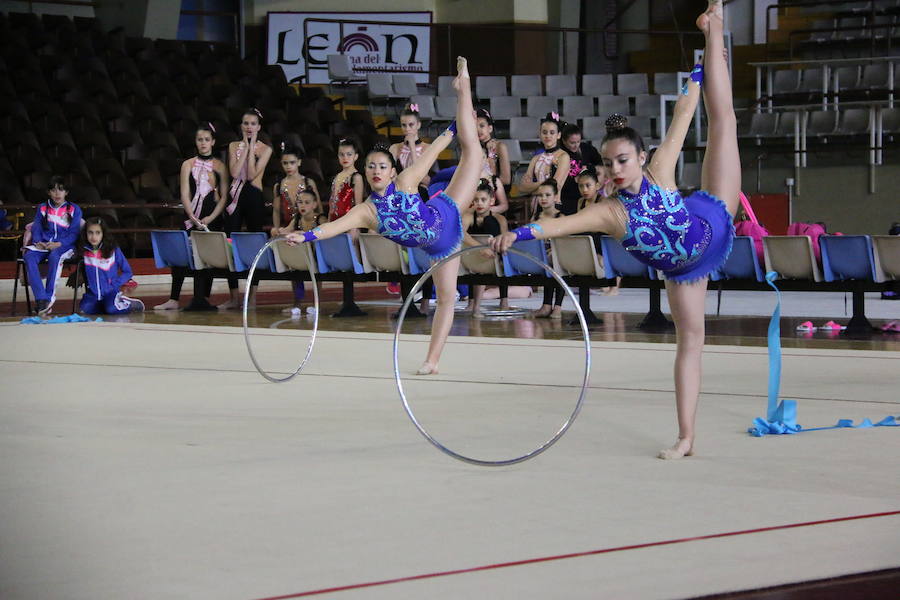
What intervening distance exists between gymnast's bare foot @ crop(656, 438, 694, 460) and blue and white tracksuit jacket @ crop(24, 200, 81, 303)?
677cm

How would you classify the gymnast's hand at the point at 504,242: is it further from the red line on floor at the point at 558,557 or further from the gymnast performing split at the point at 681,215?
the red line on floor at the point at 558,557

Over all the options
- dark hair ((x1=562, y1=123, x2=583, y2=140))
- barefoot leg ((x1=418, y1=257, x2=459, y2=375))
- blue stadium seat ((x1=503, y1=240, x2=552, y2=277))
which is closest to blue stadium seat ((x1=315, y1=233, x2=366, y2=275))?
blue stadium seat ((x1=503, y1=240, x2=552, y2=277))

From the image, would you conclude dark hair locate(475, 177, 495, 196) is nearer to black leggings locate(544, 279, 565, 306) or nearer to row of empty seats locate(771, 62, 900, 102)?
black leggings locate(544, 279, 565, 306)

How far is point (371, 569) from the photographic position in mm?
2361

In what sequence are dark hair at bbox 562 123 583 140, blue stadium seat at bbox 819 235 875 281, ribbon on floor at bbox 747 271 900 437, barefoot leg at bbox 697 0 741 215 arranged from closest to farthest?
barefoot leg at bbox 697 0 741 215, ribbon on floor at bbox 747 271 900 437, blue stadium seat at bbox 819 235 875 281, dark hair at bbox 562 123 583 140

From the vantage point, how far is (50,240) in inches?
359

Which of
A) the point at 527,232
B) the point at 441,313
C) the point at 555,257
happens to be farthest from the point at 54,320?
the point at 527,232

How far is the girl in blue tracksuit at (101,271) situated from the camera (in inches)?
362

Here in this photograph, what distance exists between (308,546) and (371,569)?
0.79ft

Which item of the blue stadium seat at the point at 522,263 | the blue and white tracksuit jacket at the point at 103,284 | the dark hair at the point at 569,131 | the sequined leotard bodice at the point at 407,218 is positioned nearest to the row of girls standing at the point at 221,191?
the blue and white tracksuit jacket at the point at 103,284

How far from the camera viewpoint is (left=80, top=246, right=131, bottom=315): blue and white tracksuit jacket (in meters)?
9.19

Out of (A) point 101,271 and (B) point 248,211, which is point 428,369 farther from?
(A) point 101,271

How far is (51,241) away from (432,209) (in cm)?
507

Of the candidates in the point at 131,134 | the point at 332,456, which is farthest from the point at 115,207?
the point at 332,456
